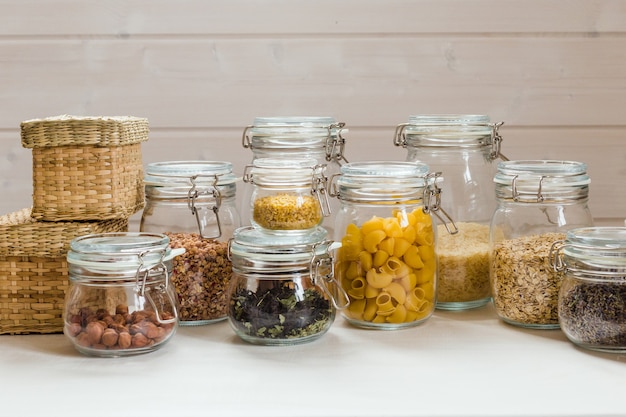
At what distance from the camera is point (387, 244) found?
1.10m

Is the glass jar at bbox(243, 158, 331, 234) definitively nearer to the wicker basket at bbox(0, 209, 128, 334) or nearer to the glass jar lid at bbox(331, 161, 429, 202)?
the glass jar lid at bbox(331, 161, 429, 202)

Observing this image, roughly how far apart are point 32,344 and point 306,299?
379mm

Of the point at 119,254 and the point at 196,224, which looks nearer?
the point at 119,254

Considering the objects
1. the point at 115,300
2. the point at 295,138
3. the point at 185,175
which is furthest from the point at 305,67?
the point at 115,300

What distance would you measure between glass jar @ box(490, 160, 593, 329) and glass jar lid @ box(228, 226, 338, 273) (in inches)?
10.1

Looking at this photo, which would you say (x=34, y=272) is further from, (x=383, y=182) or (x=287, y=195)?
(x=383, y=182)

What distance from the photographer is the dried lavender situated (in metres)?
0.98

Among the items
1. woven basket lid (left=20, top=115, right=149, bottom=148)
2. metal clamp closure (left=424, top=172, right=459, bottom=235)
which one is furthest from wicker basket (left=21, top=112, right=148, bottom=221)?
metal clamp closure (left=424, top=172, right=459, bottom=235)

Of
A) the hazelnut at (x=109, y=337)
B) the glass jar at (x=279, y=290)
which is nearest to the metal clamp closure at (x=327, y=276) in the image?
the glass jar at (x=279, y=290)

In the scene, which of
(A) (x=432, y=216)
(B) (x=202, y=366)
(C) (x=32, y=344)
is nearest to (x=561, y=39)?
(A) (x=432, y=216)

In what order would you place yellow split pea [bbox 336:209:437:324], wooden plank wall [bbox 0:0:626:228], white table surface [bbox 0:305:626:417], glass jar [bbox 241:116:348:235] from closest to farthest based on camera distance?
white table surface [bbox 0:305:626:417]
yellow split pea [bbox 336:209:437:324]
glass jar [bbox 241:116:348:235]
wooden plank wall [bbox 0:0:626:228]

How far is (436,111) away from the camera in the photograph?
166 cm

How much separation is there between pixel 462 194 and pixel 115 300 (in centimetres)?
54

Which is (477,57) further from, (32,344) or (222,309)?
(32,344)
